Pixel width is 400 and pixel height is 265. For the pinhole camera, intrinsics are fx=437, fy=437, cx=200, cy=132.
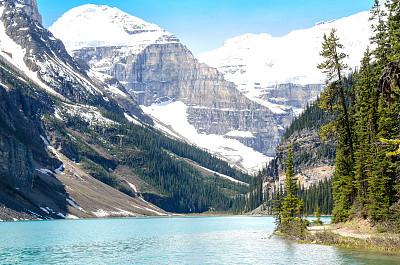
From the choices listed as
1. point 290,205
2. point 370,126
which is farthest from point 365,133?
point 290,205

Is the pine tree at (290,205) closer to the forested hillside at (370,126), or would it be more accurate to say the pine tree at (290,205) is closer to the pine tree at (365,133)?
the forested hillside at (370,126)

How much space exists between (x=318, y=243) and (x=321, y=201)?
4478 inches

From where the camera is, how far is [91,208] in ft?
614

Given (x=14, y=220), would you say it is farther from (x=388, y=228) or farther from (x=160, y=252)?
(x=388, y=228)

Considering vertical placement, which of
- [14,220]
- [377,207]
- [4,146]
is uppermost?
[4,146]

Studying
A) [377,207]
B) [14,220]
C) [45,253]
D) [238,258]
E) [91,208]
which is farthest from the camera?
[91,208]

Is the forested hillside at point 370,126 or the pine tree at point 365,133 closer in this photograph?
the forested hillside at point 370,126

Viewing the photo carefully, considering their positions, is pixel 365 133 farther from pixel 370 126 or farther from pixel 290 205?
pixel 290 205

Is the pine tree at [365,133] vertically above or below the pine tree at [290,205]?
above

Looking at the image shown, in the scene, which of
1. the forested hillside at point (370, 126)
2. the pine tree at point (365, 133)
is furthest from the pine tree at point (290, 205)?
the pine tree at point (365, 133)

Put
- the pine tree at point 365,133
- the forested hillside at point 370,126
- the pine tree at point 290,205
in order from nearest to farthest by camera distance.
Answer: the forested hillside at point 370,126 < the pine tree at point 365,133 < the pine tree at point 290,205

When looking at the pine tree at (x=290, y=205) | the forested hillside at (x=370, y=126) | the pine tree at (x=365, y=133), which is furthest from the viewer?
the pine tree at (x=290, y=205)

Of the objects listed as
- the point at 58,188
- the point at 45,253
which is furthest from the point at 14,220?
the point at 45,253

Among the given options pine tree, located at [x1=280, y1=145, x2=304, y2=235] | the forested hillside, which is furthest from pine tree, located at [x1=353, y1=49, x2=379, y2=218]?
pine tree, located at [x1=280, y1=145, x2=304, y2=235]
